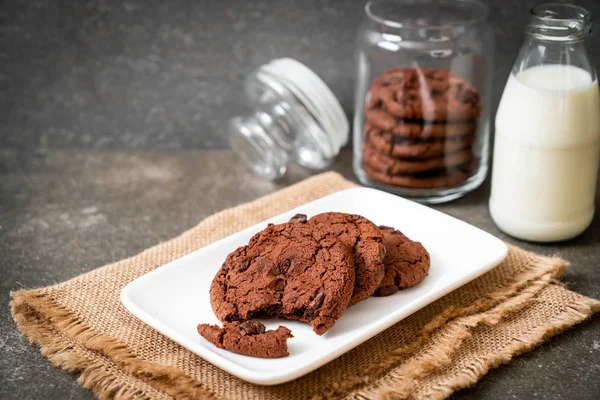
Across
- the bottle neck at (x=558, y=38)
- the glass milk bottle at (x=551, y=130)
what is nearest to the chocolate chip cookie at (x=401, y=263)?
the glass milk bottle at (x=551, y=130)

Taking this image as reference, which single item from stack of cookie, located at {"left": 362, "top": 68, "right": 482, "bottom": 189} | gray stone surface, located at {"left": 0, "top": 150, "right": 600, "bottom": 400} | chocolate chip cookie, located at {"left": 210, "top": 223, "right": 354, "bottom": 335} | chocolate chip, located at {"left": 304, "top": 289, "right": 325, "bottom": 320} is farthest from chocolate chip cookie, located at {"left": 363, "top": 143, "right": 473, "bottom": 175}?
chocolate chip, located at {"left": 304, "top": 289, "right": 325, "bottom": 320}

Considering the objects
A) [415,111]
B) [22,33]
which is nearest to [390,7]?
[415,111]

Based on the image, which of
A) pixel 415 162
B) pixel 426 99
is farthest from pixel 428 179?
pixel 426 99

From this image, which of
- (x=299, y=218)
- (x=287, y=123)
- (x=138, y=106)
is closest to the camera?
(x=299, y=218)

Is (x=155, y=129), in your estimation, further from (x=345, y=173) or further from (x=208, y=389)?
(x=208, y=389)

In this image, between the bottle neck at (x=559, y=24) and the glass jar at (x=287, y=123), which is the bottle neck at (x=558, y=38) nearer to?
the bottle neck at (x=559, y=24)

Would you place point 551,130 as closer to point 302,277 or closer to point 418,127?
point 418,127
